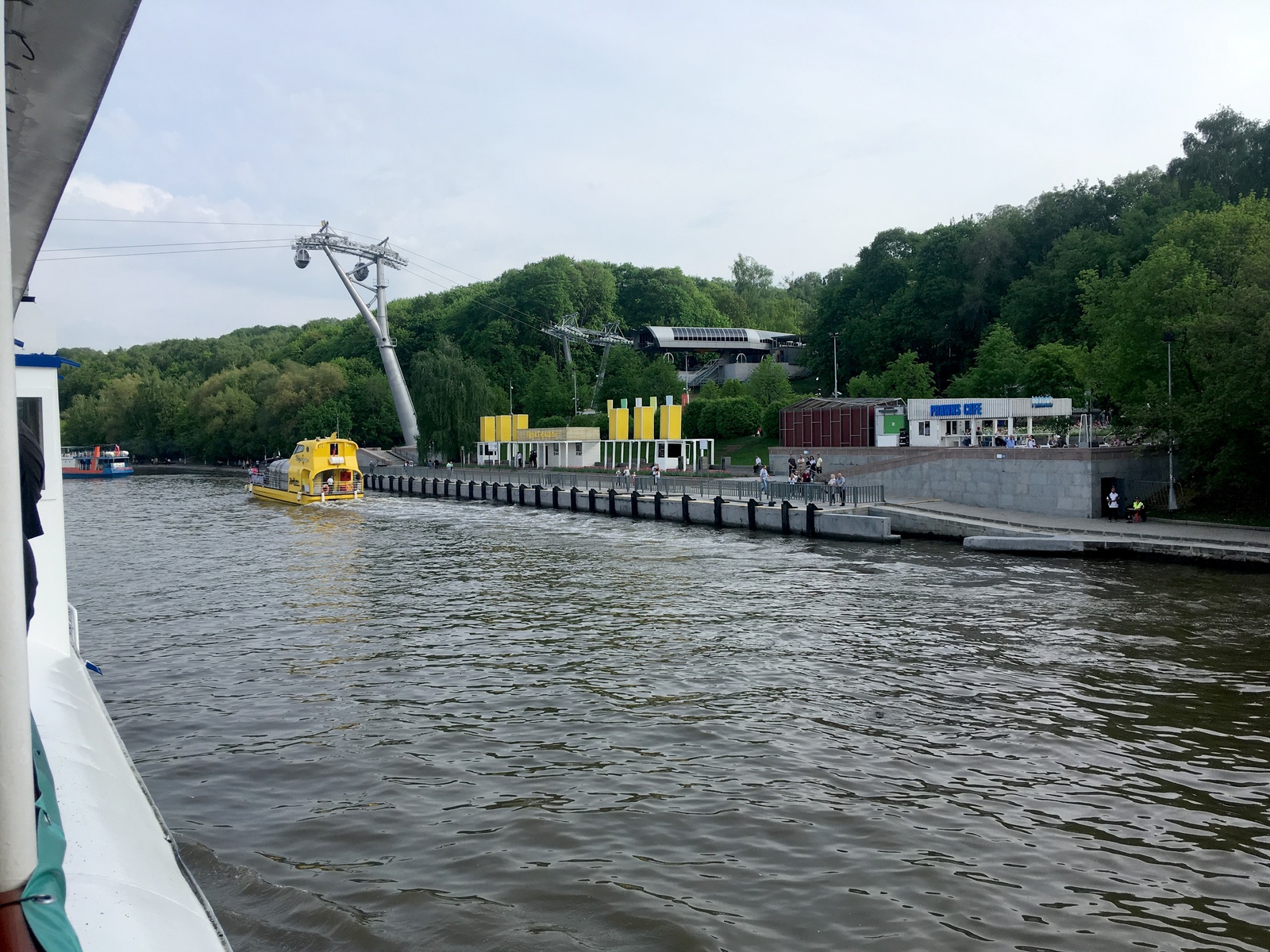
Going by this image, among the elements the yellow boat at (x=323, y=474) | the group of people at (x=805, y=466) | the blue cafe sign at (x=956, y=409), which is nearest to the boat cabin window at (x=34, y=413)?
the group of people at (x=805, y=466)

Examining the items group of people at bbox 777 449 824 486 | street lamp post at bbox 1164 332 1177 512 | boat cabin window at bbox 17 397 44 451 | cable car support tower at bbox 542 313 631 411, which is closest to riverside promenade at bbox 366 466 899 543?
group of people at bbox 777 449 824 486

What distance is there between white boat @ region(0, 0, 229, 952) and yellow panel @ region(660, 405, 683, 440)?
156ft

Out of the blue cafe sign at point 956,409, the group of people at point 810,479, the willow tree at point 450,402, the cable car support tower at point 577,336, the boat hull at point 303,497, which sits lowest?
the boat hull at point 303,497

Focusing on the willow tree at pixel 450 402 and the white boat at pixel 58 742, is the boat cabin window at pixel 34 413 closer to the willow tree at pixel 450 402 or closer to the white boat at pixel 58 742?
the white boat at pixel 58 742

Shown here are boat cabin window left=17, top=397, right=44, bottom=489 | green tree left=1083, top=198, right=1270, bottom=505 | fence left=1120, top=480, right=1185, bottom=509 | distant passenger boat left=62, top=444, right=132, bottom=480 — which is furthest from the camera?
distant passenger boat left=62, top=444, right=132, bottom=480

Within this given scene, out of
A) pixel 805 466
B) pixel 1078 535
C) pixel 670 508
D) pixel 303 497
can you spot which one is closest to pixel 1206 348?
pixel 1078 535

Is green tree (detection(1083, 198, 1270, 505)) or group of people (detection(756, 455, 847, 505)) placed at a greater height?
green tree (detection(1083, 198, 1270, 505))

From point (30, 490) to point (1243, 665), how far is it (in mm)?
15129

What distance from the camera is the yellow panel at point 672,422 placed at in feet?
182

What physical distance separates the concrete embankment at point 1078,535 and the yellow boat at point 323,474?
31.0 m

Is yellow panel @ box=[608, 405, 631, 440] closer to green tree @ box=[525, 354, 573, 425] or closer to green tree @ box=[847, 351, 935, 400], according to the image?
green tree @ box=[847, 351, 935, 400]

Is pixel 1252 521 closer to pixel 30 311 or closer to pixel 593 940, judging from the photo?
pixel 593 940

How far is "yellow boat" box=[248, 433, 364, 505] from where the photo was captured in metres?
52.0

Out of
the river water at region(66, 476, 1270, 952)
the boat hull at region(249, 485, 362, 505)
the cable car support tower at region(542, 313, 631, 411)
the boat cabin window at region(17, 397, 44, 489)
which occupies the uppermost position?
the cable car support tower at region(542, 313, 631, 411)
